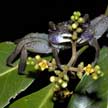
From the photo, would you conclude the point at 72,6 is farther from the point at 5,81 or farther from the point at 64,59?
the point at 5,81

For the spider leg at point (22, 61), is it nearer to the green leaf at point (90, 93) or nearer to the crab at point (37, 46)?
the crab at point (37, 46)

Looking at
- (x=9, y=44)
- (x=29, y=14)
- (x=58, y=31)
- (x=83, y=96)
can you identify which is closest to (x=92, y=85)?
(x=83, y=96)

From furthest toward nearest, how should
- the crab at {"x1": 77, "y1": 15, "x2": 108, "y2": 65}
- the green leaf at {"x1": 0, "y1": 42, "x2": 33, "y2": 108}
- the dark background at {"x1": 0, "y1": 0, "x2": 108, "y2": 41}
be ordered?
1. the dark background at {"x1": 0, "y1": 0, "x2": 108, "y2": 41}
2. the green leaf at {"x1": 0, "y1": 42, "x2": 33, "y2": 108}
3. the crab at {"x1": 77, "y1": 15, "x2": 108, "y2": 65}

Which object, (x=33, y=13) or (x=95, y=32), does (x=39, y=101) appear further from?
(x=33, y=13)

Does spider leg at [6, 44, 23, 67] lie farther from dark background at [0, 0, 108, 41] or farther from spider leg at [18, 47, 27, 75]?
dark background at [0, 0, 108, 41]

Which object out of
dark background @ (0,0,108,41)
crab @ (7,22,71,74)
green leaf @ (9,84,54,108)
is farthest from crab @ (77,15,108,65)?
dark background @ (0,0,108,41)

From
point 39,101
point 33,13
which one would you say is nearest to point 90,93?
point 39,101
